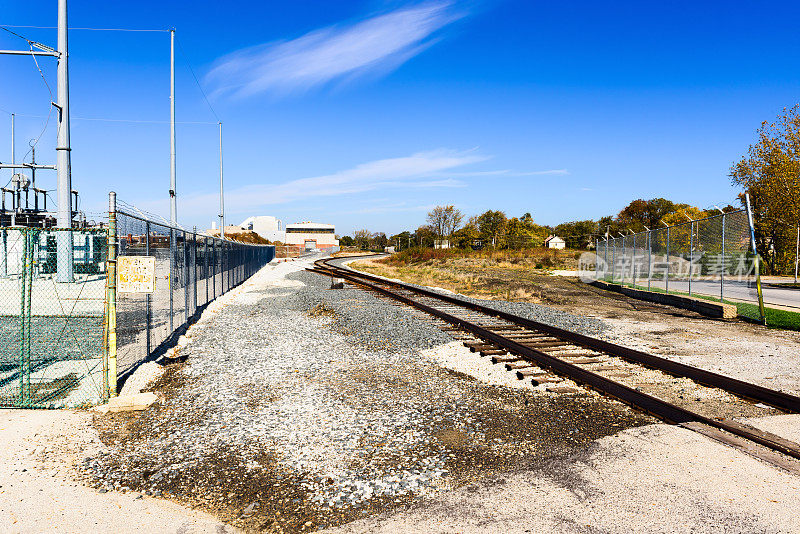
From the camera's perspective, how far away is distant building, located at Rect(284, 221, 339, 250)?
497 feet

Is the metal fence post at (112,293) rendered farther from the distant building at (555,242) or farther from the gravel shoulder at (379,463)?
the distant building at (555,242)

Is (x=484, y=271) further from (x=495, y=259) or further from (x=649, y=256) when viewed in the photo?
(x=649, y=256)

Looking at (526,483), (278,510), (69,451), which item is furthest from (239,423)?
(526,483)

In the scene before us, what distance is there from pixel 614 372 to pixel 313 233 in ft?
507

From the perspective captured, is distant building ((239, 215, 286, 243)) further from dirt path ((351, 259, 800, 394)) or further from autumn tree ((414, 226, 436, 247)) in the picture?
dirt path ((351, 259, 800, 394))

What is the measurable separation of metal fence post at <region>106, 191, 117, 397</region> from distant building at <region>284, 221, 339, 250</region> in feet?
471

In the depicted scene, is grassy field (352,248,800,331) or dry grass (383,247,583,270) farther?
dry grass (383,247,583,270)

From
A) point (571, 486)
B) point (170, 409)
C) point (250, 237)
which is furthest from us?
point (250, 237)

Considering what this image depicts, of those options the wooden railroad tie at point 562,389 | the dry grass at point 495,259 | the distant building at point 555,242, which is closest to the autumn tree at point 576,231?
the distant building at point 555,242

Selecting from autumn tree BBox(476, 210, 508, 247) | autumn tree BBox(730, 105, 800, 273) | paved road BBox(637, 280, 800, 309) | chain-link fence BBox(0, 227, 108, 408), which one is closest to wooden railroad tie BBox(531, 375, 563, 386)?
chain-link fence BBox(0, 227, 108, 408)

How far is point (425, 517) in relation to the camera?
3742 millimetres

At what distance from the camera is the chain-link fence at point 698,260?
566 inches

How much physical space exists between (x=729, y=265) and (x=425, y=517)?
14.6 meters

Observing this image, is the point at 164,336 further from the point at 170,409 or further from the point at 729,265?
the point at 729,265
